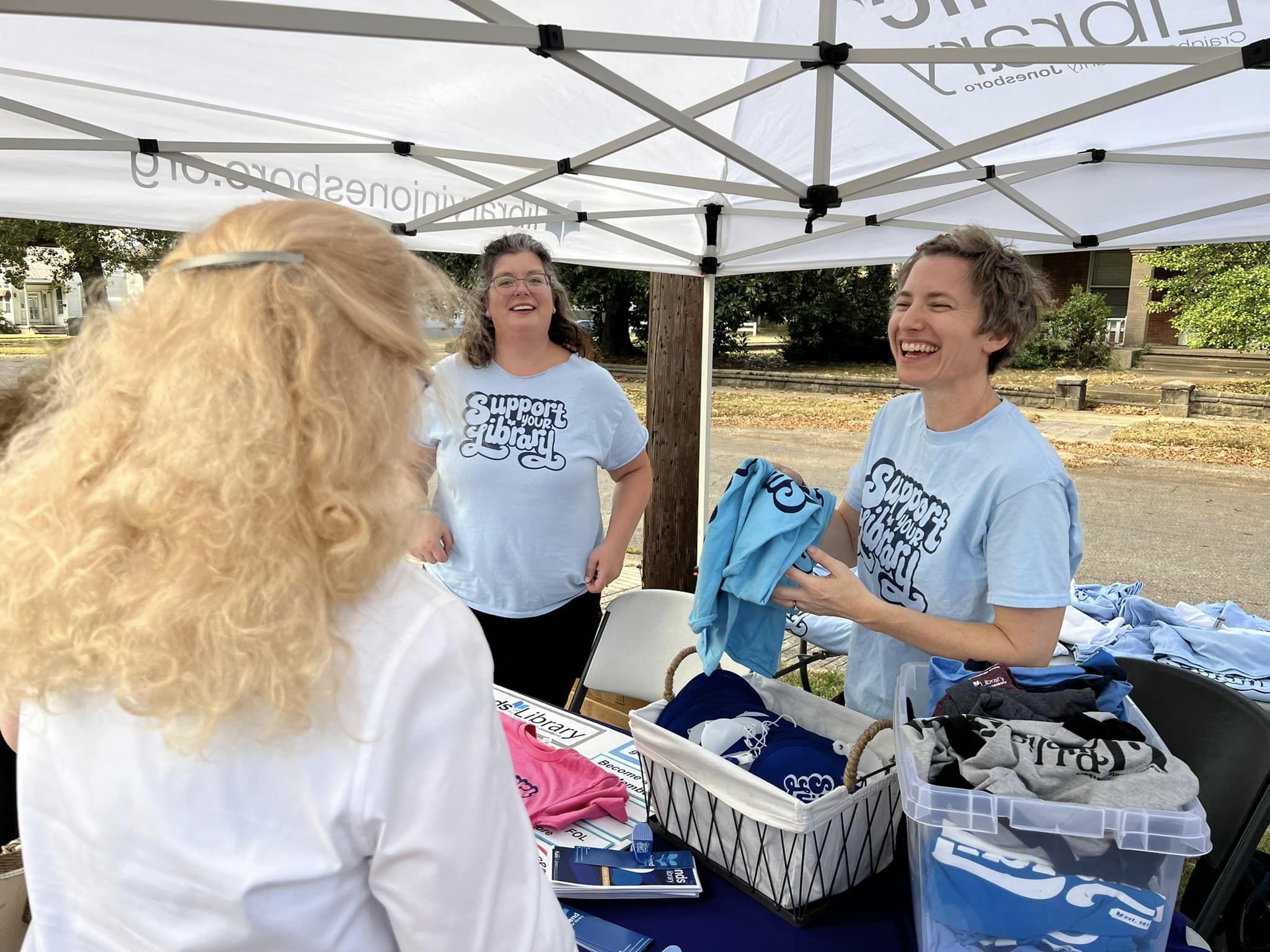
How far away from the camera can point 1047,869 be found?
3.62 feet

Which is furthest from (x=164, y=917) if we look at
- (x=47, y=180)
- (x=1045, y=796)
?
(x=47, y=180)

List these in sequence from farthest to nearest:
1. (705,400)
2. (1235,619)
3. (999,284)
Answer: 1. (705,400)
2. (1235,619)
3. (999,284)

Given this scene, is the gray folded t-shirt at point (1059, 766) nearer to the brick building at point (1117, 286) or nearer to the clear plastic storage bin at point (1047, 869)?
the clear plastic storage bin at point (1047, 869)

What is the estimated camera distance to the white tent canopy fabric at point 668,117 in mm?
1942

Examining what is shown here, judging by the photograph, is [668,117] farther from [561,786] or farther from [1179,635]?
[1179,635]

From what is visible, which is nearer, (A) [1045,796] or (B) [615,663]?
(A) [1045,796]

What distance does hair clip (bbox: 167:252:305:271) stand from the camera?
77 centimetres

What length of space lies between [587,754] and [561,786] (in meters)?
0.25

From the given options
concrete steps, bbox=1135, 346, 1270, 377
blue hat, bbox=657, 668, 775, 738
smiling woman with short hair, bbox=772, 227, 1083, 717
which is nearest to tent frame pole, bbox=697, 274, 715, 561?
smiling woman with short hair, bbox=772, 227, 1083, 717

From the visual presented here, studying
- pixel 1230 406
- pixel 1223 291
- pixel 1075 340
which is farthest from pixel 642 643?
pixel 1075 340

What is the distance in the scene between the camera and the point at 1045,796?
1.14m

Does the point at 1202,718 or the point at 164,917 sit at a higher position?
the point at 164,917

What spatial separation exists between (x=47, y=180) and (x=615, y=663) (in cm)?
255

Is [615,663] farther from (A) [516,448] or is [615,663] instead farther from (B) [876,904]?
(B) [876,904]
